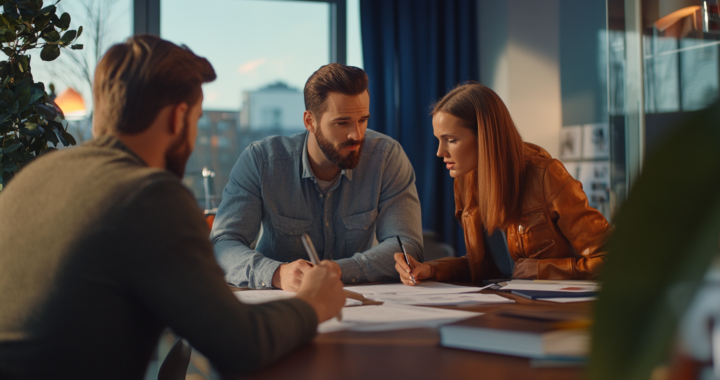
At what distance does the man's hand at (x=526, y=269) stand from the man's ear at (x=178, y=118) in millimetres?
1062

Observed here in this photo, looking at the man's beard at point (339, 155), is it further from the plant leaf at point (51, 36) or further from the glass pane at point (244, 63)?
the glass pane at point (244, 63)

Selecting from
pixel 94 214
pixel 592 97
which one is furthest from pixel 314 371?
pixel 592 97

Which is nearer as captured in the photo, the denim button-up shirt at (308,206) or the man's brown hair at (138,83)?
the man's brown hair at (138,83)

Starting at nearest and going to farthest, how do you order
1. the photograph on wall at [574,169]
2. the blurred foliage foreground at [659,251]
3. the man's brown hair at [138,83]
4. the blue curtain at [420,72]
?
the blurred foliage foreground at [659,251]
the man's brown hair at [138,83]
the photograph on wall at [574,169]
the blue curtain at [420,72]

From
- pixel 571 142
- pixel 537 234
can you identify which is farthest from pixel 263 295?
pixel 571 142

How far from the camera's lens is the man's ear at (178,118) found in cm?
90

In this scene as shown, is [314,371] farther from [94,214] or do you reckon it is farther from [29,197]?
[29,197]

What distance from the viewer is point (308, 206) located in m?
2.03

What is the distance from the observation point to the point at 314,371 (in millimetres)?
731

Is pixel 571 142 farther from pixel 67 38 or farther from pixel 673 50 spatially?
pixel 67 38

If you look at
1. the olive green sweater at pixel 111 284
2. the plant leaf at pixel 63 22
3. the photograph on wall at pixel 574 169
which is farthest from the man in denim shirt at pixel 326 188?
the photograph on wall at pixel 574 169

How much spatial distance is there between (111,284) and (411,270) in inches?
38.4

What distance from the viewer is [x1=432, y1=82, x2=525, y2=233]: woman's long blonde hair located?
176 cm

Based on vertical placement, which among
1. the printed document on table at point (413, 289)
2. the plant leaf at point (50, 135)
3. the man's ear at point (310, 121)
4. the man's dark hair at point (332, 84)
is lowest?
the printed document on table at point (413, 289)
